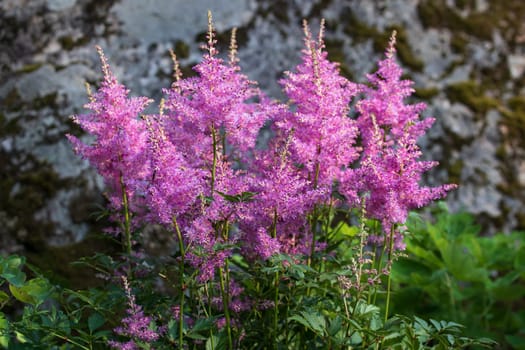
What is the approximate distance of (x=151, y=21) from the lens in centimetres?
404

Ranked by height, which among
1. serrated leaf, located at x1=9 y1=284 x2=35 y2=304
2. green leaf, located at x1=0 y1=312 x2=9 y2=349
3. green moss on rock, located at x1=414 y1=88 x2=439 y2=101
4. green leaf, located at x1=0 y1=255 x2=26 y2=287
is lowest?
green leaf, located at x1=0 y1=312 x2=9 y2=349

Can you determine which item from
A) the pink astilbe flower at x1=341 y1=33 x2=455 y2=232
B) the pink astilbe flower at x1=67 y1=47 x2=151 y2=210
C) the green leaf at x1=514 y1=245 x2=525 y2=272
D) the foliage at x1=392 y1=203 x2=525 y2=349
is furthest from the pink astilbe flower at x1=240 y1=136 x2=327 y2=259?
the green leaf at x1=514 y1=245 x2=525 y2=272

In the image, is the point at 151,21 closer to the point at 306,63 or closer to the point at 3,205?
the point at 3,205

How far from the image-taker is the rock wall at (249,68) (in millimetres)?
3463

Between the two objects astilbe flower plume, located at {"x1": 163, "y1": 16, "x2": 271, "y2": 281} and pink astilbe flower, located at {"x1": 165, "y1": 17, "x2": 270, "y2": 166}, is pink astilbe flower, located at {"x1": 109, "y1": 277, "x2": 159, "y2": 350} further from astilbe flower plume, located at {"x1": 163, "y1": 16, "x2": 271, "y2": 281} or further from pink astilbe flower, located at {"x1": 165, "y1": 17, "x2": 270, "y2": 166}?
pink astilbe flower, located at {"x1": 165, "y1": 17, "x2": 270, "y2": 166}

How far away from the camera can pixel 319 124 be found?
2154 mm

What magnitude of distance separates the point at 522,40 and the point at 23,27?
3229 mm

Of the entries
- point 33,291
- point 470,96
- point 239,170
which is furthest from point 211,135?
point 470,96

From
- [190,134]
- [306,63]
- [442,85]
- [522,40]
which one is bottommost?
[190,134]

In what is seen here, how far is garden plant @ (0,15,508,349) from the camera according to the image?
1.98 m

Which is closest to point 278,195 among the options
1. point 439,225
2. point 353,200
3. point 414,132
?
point 353,200

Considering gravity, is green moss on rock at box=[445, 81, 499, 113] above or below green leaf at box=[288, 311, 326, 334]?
above

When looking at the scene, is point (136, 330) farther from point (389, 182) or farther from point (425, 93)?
point (425, 93)

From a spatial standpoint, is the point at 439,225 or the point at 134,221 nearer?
the point at 134,221
